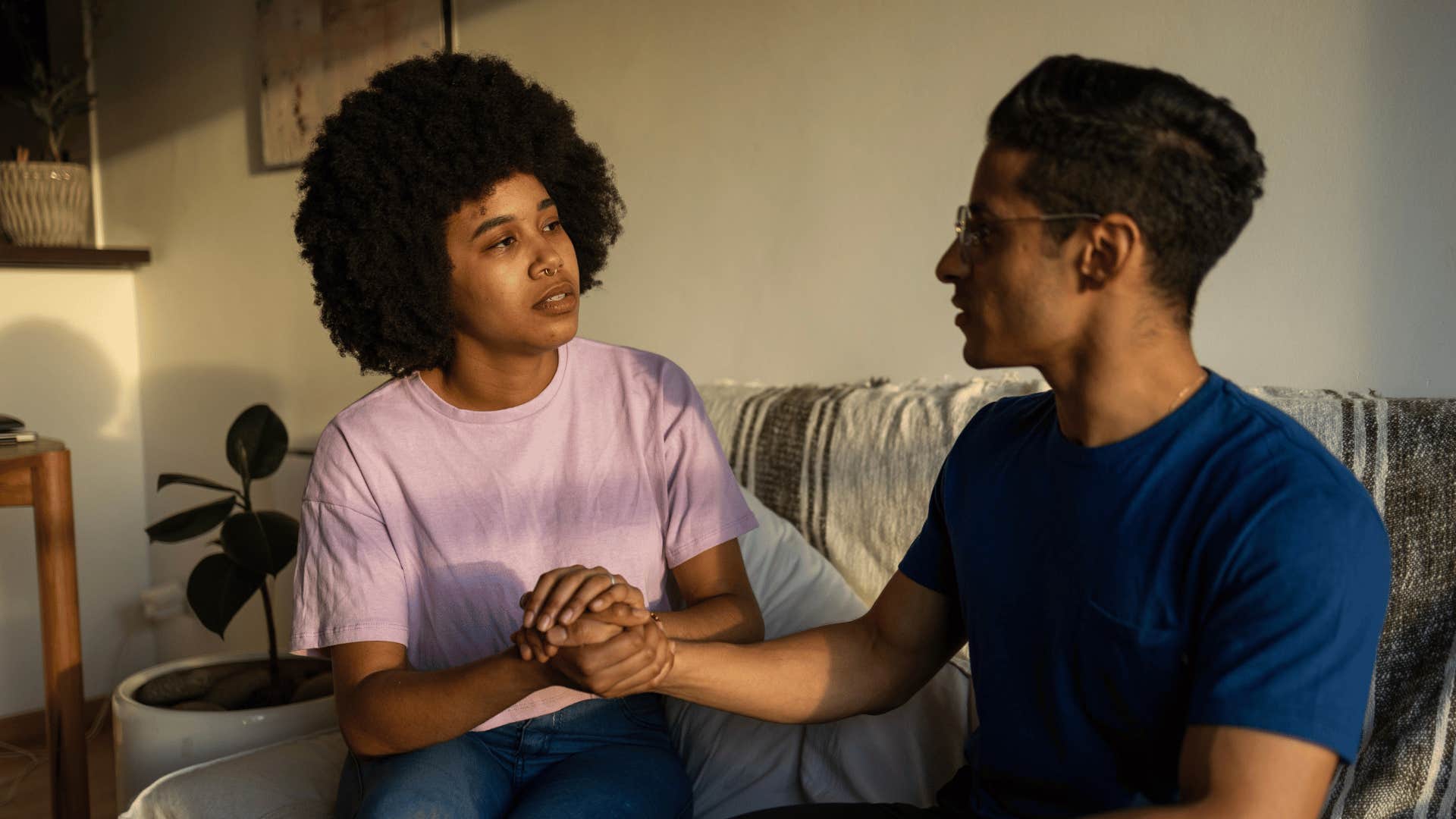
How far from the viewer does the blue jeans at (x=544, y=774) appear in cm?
126

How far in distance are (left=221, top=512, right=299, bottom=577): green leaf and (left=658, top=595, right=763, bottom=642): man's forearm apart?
1.16 m

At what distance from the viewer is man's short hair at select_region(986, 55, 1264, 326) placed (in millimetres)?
946

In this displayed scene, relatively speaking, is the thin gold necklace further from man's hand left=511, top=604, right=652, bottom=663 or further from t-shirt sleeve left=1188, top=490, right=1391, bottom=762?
man's hand left=511, top=604, right=652, bottom=663

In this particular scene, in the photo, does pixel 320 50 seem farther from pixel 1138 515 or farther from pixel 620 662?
pixel 1138 515

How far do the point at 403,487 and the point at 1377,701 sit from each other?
114 cm

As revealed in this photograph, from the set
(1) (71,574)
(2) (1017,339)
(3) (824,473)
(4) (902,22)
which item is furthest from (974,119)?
(1) (71,574)

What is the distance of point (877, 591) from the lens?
5.71 feet

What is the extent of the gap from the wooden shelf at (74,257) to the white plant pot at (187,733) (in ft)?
5.66

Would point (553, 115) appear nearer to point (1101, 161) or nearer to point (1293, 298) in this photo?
point (1101, 161)

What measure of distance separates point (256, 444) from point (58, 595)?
19.6 inches

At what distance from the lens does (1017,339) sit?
102 cm

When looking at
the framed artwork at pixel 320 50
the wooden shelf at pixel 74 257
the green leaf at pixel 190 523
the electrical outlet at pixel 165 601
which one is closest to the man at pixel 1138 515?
the green leaf at pixel 190 523

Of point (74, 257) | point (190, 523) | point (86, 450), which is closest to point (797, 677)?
point (190, 523)

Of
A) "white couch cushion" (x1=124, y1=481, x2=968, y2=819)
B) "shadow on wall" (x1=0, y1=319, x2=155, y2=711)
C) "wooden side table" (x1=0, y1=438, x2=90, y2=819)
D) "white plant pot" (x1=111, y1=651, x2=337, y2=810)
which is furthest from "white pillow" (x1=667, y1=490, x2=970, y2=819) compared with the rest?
"shadow on wall" (x1=0, y1=319, x2=155, y2=711)
